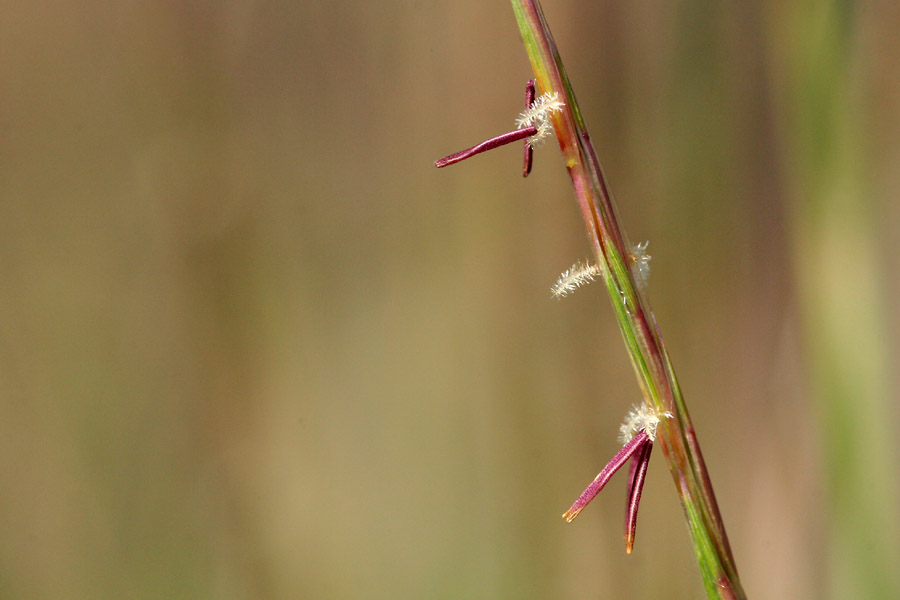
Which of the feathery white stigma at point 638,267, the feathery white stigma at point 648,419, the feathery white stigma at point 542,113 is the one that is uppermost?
the feathery white stigma at point 542,113

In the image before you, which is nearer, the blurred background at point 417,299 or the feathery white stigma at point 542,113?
the feathery white stigma at point 542,113

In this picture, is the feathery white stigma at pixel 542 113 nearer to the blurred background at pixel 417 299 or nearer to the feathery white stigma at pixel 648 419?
the feathery white stigma at pixel 648 419

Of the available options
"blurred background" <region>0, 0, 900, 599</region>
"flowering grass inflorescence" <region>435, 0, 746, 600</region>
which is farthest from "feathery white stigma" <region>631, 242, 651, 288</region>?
"blurred background" <region>0, 0, 900, 599</region>

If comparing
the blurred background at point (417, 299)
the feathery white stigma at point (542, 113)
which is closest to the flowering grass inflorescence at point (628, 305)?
the feathery white stigma at point (542, 113)

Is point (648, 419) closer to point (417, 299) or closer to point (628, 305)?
point (628, 305)

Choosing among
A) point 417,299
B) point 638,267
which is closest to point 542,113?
point 638,267

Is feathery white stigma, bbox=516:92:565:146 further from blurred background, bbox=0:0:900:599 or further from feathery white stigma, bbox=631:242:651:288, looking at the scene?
blurred background, bbox=0:0:900:599

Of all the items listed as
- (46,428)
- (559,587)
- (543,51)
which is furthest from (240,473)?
(543,51)

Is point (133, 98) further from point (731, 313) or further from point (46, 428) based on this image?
point (731, 313)
